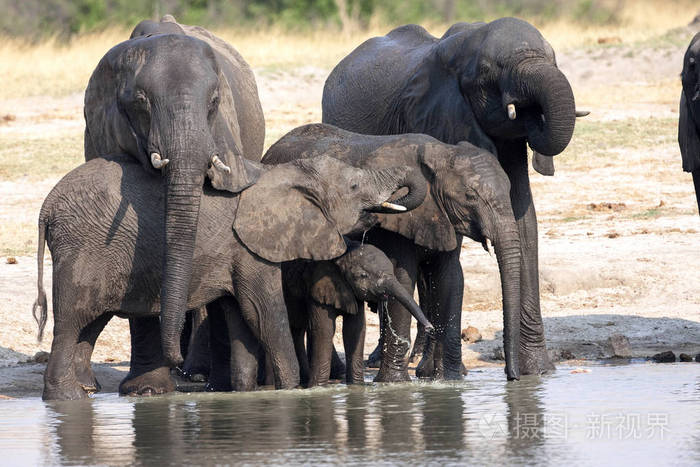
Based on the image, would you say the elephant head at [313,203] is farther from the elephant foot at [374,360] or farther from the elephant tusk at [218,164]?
the elephant foot at [374,360]

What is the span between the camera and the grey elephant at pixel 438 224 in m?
8.51

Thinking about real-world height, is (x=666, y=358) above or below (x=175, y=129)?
below

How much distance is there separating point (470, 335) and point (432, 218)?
2076 millimetres

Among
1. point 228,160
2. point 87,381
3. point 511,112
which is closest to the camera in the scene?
point 228,160

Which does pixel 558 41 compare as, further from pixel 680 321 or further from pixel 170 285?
pixel 170 285

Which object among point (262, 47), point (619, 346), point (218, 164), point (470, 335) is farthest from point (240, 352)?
point (262, 47)

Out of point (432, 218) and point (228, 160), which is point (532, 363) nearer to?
point (432, 218)

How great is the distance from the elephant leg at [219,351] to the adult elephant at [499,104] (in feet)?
3.06

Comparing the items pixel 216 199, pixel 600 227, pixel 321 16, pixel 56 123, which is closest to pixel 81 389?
pixel 216 199

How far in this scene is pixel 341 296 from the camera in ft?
28.3

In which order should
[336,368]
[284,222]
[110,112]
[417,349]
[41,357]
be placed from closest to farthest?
1. [284,222]
2. [110,112]
3. [336,368]
4. [41,357]
5. [417,349]

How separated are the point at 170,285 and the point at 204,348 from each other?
74.5 inches

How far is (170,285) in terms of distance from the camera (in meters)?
7.94

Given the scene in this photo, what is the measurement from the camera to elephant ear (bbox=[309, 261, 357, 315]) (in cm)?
862
